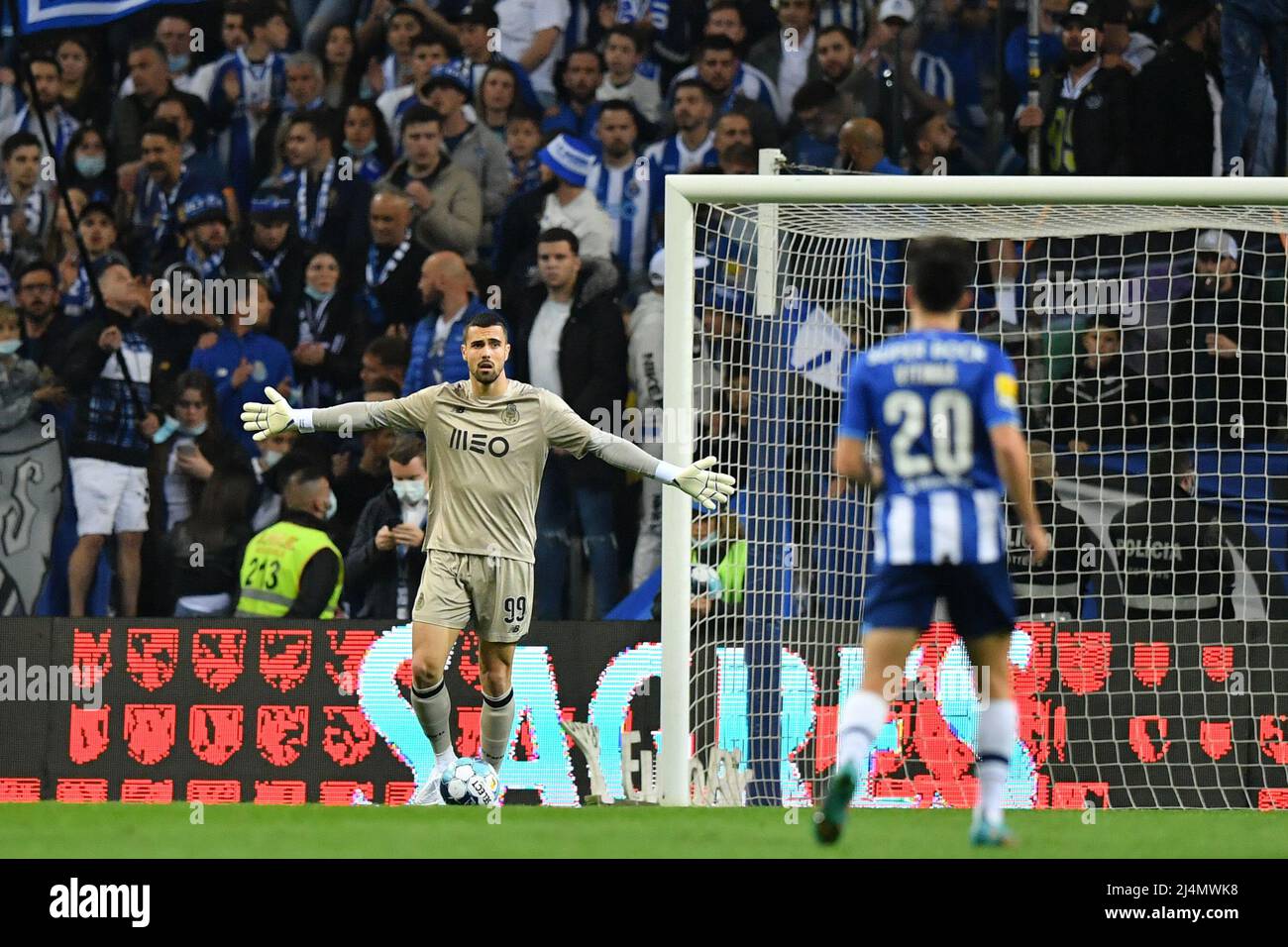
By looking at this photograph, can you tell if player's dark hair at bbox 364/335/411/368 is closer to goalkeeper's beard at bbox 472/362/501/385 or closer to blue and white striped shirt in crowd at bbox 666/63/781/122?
blue and white striped shirt in crowd at bbox 666/63/781/122

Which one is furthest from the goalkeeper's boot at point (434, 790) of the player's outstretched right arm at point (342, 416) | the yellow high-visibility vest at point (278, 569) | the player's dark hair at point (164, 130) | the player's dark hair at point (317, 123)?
the player's dark hair at point (164, 130)

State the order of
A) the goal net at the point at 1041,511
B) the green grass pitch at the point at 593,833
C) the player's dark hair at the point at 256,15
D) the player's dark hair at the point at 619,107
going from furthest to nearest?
the player's dark hair at the point at 256,15
the player's dark hair at the point at 619,107
the goal net at the point at 1041,511
the green grass pitch at the point at 593,833

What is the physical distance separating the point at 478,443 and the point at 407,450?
3.28 m

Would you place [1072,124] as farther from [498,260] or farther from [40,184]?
[40,184]

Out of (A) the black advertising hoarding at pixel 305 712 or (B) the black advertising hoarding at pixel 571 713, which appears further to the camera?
Answer: (A) the black advertising hoarding at pixel 305 712

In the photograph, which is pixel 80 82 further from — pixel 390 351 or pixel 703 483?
pixel 703 483

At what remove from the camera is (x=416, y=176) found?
40.9 feet

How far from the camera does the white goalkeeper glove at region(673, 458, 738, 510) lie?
318 inches

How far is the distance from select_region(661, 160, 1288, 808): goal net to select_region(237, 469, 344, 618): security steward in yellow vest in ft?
8.12

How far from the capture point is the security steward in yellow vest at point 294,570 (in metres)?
11.3

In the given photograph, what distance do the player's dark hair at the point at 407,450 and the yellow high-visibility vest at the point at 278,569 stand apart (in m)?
0.64

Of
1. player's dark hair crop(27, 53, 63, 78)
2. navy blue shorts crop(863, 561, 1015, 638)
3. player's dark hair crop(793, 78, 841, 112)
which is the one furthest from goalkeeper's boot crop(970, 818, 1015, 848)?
player's dark hair crop(27, 53, 63, 78)

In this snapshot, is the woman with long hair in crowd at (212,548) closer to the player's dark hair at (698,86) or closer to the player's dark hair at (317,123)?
the player's dark hair at (317,123)
